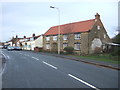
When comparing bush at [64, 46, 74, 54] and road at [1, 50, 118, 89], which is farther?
bush at [64, 46, 74, 54]

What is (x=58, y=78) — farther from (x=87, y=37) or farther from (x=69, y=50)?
(x=87, y=37)

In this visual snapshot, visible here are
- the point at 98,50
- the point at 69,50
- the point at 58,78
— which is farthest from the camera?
the point at 98,50

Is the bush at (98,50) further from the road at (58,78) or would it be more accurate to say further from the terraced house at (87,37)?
the road at (58,78)

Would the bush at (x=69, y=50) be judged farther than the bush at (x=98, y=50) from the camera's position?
No

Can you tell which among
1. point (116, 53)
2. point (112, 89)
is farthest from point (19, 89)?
point (116, 53)

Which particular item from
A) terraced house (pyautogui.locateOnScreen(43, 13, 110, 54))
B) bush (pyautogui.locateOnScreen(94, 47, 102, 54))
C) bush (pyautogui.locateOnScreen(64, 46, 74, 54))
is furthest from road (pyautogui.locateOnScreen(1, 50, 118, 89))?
terraced house (pyautogui.locateOnScreen(43, 13, 110, 54))

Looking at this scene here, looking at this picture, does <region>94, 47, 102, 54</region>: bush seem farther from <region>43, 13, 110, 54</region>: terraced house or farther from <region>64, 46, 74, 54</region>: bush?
<region>64, 46, 74, 54</region>: bush

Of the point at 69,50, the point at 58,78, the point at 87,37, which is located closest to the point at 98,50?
the point at 87,37

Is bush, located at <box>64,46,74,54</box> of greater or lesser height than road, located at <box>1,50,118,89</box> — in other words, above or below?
above

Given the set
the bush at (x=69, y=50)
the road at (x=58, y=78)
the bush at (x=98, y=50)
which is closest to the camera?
the road at (x=58, y=78)

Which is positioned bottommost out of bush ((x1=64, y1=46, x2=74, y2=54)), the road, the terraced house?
the road

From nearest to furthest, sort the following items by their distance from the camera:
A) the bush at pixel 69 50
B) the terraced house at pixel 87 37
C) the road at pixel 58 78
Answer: the road at pixel 58 78 → the bush at pixel 69 50 → the terraced house at pixel 87 37

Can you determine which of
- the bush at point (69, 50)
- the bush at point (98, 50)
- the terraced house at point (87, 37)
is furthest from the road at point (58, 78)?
the terraced house at point (87, 37)

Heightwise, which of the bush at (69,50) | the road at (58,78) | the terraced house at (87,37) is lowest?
the road at (58,78)
